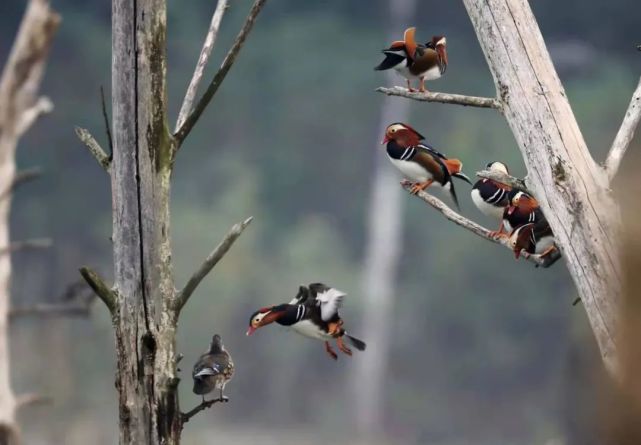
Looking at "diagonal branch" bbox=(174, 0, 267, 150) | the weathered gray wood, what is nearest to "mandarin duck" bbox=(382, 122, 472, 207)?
the weathered gray wood

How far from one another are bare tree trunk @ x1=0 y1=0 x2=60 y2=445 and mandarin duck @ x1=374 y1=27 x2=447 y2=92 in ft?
8.55

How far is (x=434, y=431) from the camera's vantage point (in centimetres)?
1191

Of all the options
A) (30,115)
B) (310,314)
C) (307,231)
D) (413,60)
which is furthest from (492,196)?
(307,231)

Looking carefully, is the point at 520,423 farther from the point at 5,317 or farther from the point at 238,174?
the point at 5,317

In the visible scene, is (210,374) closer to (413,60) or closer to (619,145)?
(413,60)

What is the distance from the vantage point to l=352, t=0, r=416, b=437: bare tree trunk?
12203 mm

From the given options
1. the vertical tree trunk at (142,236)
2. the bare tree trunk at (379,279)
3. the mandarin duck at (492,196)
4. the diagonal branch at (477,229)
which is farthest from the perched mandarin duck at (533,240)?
the bare tree trunk at (379,279)

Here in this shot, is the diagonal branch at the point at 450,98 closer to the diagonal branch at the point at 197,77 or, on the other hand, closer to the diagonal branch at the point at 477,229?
the diagonal branch at the point at 477,229

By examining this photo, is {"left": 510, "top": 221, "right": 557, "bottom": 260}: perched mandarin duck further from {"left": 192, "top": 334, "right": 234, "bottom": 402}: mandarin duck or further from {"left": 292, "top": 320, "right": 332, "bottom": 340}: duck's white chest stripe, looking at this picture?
{"left": 192, "top": 334, "right": 234, "bottom": 402}: mandarin duck

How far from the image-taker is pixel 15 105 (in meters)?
4.71

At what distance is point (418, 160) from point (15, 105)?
9.23 ft

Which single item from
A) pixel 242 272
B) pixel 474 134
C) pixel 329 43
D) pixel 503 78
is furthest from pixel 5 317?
pixel 329 43

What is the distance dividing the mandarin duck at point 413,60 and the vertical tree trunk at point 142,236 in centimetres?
71

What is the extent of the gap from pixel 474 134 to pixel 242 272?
3381mm
